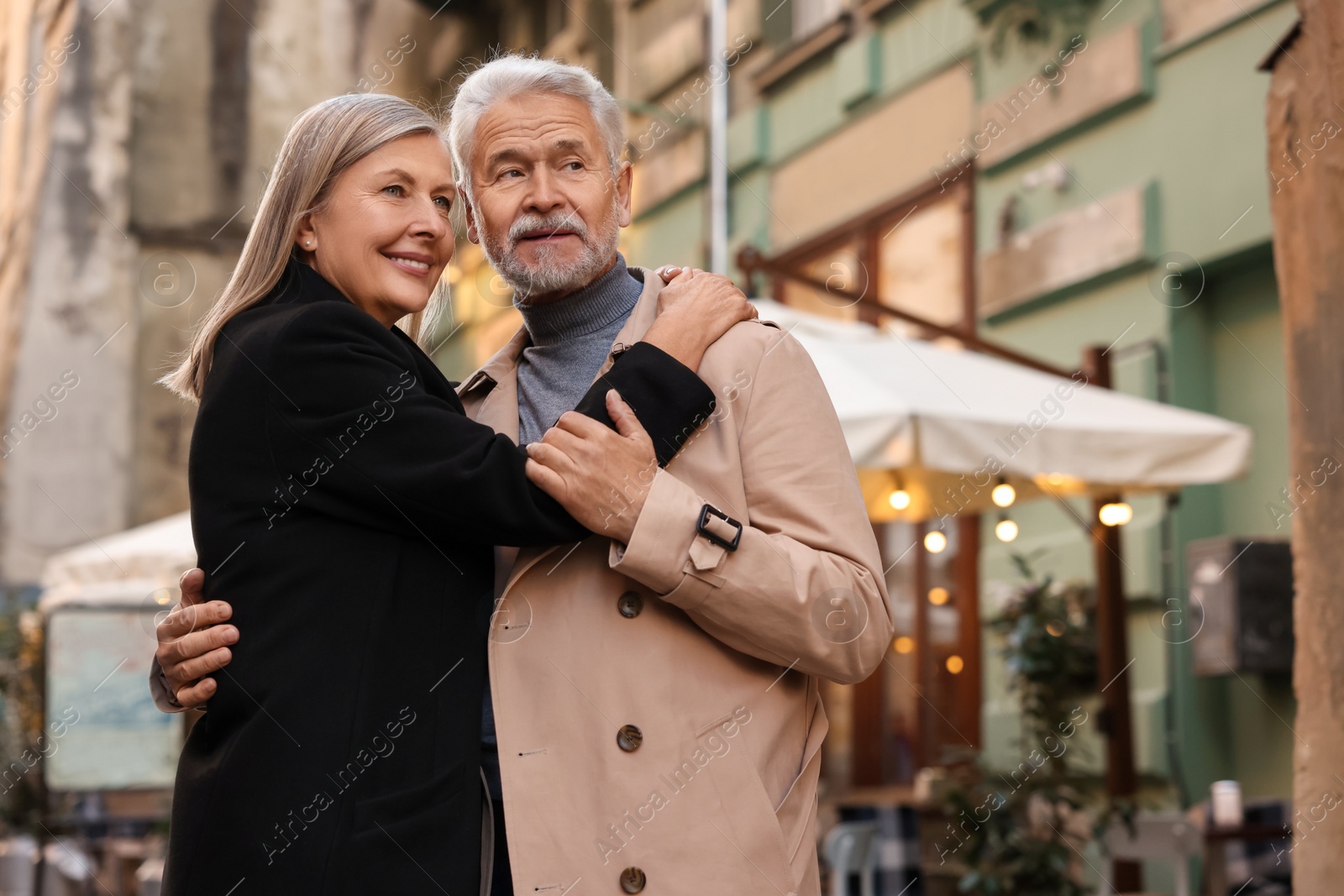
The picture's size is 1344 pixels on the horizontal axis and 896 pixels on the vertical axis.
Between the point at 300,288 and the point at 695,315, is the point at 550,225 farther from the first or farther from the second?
the point at 300,288

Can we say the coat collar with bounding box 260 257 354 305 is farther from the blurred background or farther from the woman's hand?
the blurred background

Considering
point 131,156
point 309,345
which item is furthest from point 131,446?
point 309,345

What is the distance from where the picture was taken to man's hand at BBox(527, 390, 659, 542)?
2.29 metres

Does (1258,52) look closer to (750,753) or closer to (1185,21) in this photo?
(1185,21)

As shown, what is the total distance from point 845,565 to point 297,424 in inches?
32.5

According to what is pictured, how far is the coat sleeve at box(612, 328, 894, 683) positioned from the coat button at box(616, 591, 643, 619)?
0.27 ft

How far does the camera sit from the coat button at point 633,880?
2.24 metres

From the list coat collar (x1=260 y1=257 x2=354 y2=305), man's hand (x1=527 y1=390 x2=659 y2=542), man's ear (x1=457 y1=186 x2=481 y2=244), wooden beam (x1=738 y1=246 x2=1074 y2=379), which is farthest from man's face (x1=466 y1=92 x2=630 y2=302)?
wooden beam (x1=738 y1=246 x2=1074 y2=379)

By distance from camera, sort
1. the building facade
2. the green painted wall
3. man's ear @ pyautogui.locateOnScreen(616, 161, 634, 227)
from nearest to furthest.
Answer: man's ear @ pyautogui.locateOnScreen(616, 161, 634, 227) < the green painted wall < the building facade

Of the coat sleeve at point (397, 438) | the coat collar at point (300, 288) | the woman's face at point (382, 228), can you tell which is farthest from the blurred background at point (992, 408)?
the coat collar at point (300, 288)

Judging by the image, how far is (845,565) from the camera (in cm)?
236

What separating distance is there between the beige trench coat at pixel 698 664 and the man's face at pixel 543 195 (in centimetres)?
45

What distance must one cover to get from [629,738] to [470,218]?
3.73 feet

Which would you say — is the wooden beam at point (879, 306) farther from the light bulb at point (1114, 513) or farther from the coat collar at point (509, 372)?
the coat collar at point (509, 372)
